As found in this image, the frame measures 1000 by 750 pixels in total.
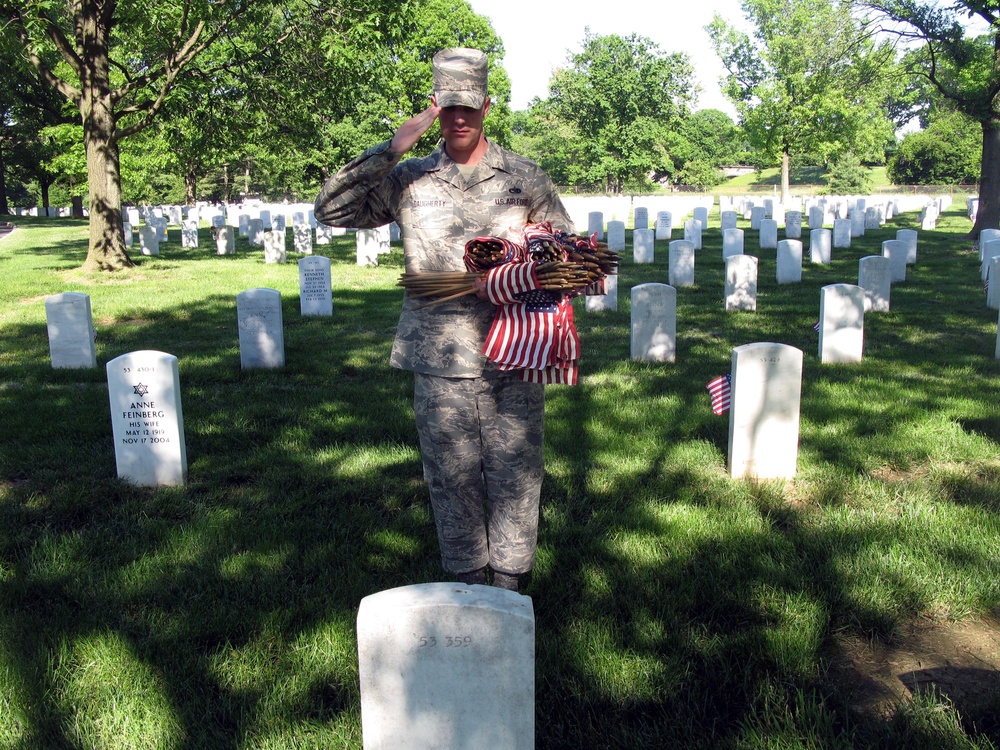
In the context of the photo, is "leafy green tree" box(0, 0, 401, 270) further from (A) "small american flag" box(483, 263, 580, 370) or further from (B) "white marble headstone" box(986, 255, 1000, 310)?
(A) "small american flag" box(483, 263, 580, 370)

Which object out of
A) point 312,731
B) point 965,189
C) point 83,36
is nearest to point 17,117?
point 83,36

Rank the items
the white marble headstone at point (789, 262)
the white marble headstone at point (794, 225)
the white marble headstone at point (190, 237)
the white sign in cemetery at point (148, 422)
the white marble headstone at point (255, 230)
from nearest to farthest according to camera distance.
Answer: the white sign in cemetery at point (148, 422)
the white marble headstone at point (789, 262)
the white marble headstone at point (794, 225)
the white marble headstone at point (190, 237)
the white marble headstone at point (255, 230)

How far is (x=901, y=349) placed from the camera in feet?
30.5

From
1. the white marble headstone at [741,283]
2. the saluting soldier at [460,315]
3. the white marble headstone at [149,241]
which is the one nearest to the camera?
the saluting soldier at [460,315]

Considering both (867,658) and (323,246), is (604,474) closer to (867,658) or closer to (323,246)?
(867,658)

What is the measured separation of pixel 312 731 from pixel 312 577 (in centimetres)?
119

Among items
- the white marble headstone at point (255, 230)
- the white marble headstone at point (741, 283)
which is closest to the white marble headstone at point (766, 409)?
the white marble headstone at point (741, 283)

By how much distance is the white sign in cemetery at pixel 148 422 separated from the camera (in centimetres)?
535

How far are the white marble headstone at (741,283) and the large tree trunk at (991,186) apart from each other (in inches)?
557

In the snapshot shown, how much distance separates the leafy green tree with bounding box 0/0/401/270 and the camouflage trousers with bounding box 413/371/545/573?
14300 millimetres

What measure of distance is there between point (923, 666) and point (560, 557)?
5.27 ft

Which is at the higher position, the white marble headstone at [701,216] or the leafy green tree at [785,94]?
the leafy green tree at [785,94]

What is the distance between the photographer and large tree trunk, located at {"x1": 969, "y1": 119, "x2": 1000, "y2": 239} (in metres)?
22.8

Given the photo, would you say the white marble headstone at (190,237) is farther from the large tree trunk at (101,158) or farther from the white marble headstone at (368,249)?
the white marble headstone at (368,249)
